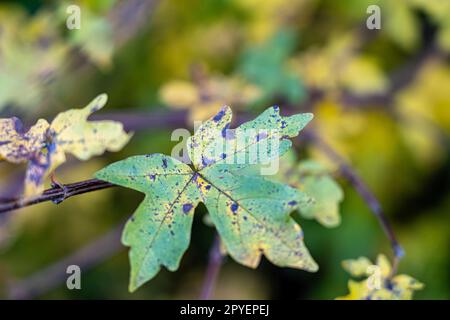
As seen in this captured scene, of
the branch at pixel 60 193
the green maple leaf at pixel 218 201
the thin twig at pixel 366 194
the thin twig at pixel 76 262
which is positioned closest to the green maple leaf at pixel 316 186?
the thin twig at pixel 366 194

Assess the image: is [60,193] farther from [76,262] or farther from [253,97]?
[76,262]

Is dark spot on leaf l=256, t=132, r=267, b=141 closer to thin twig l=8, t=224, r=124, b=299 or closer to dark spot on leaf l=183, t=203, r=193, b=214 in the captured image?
dark spot on leaf l=183, t=203, r=193, b=214

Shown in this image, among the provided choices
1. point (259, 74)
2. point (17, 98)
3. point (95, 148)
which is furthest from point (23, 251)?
point (95, 148)

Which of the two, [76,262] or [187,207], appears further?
[76,262]

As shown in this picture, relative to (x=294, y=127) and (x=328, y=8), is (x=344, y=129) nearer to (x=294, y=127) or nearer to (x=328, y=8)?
(x=328, y=8)

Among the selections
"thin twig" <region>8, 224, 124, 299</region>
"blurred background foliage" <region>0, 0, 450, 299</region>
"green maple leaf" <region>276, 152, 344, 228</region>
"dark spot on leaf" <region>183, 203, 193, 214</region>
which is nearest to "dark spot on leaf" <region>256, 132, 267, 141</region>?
"dark spot on leaf" <region>183, 203, 193, 214</region>

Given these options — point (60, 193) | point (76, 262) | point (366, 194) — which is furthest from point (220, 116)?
point (76, 262)

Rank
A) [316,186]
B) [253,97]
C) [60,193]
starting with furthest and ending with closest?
[253,97] → [316,186] → [60,193]
